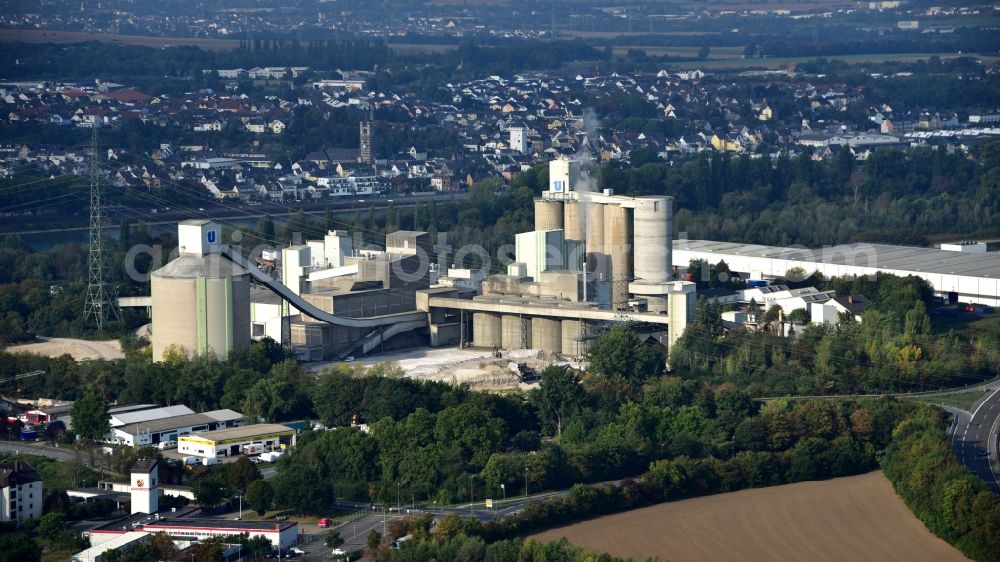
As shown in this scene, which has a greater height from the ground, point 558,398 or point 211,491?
point 558,398

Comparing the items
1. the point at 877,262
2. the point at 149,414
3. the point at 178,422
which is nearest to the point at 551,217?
the point at 877,262

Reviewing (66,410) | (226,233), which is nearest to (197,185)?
(226,233)

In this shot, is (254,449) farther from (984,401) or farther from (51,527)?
(984,401)

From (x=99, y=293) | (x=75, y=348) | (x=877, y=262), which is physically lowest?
(x=75, y=348)

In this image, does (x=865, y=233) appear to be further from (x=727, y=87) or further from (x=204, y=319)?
(x=727, y=87)

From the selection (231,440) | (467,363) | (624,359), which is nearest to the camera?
(231,440)

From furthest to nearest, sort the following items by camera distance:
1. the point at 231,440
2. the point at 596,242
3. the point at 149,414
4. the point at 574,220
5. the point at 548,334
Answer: the point at 574,220
the point at 596,242
the point at 548,334
the point at 149,414
the point at 231,440
